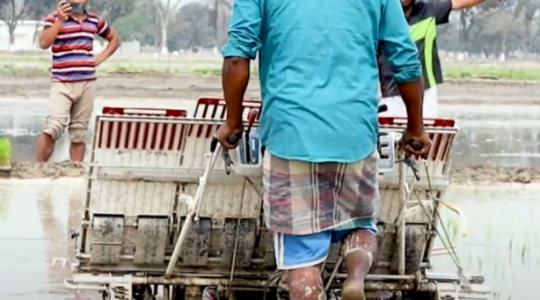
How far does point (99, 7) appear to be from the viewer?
176 ft

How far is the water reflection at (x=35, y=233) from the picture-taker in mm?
7629

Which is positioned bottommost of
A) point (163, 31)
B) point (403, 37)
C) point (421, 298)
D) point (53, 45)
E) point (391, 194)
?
point (421, 298)

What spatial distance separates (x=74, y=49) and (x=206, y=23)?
167ft

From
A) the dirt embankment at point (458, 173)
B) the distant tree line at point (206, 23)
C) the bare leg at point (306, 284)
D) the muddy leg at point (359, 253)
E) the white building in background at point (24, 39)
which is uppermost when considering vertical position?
the distant tree line at point (206, 23)

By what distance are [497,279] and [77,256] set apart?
9.29 ft

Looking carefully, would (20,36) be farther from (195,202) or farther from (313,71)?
(313,71)

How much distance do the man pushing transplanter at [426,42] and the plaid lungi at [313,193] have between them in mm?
2332

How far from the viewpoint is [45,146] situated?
39.3 ft

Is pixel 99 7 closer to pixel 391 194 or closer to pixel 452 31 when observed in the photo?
pixel 452 31

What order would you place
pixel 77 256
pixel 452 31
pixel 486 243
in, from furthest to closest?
pixel 452 31, pixel 486 243, pixel 77 256

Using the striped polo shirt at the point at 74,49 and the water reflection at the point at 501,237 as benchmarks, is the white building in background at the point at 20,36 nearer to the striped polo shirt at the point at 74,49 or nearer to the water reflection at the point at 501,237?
the striped polo shirt at the point at 74,49

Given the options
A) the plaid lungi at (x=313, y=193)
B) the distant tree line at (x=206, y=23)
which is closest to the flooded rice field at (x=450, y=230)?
the plaid lungi at (x=313, y=193)

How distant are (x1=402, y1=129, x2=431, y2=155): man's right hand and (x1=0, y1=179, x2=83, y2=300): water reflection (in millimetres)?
2627

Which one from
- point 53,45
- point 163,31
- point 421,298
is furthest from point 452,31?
point 421,298
